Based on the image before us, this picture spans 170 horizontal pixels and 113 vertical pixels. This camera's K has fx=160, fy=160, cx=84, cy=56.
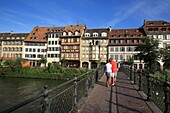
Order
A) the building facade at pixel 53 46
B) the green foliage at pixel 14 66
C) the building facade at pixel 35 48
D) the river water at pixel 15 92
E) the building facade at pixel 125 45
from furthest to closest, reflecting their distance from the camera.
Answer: the building facade at pixel 35 48, the building facade at pixel 53 46, the building facade at pixel 125 45, the green foliage at pixel 14 66, the river water at pixel 15 92

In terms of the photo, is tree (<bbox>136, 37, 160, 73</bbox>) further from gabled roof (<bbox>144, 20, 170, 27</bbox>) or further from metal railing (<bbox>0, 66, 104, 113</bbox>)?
metal railing (<bbox>0, 66, 104, 113</bbox>)

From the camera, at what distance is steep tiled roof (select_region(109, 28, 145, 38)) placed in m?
46.3

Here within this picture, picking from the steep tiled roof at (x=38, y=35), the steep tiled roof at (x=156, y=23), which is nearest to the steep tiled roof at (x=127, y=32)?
the steep tiled roof at (x=156, y=23)

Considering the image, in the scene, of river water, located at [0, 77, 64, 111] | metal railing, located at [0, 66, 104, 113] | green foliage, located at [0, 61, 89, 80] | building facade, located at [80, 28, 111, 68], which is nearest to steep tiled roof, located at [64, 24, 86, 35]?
building facade, located at [80, 28, 111, 68]

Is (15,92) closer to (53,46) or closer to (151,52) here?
(151,52)

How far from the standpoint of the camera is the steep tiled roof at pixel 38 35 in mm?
54688

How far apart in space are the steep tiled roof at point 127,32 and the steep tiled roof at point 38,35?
905 inches

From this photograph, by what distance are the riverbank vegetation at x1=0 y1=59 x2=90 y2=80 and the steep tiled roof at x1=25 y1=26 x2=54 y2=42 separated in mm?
12532

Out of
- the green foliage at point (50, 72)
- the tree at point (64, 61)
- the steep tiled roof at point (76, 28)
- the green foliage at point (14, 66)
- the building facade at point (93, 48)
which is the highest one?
the steep tiled roof at point (76, 28)

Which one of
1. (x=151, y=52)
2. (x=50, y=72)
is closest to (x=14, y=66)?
(x=50, y=72)

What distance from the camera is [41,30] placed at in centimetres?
5822

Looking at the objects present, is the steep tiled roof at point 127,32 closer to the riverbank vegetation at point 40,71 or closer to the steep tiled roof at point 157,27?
the steep tiled roof at point 157,27

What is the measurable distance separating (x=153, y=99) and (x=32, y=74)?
37.1 meters

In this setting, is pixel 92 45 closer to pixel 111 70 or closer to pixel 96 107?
pixel 111 70
